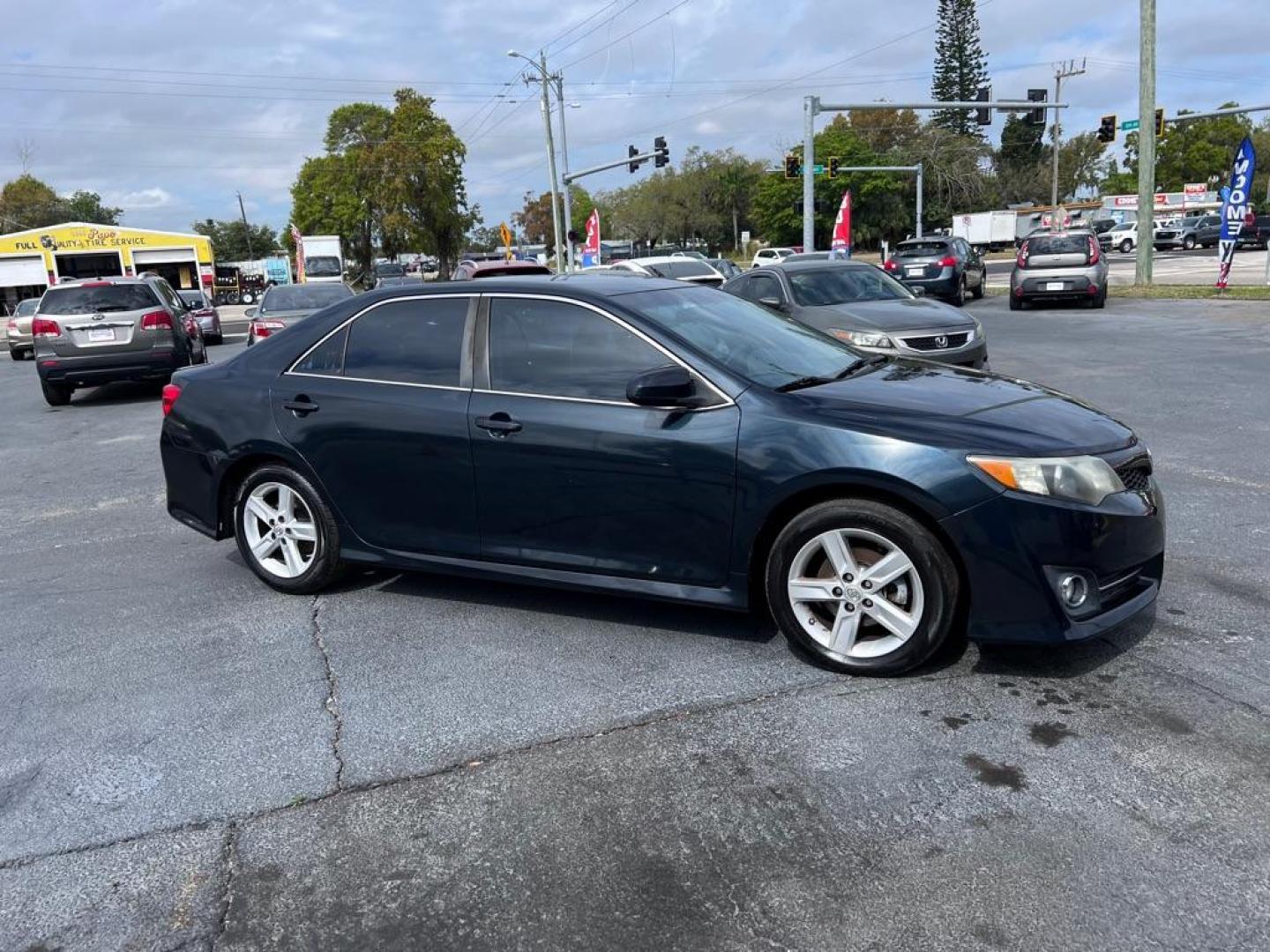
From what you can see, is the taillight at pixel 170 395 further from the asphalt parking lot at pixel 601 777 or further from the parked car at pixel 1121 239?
the parked car at pixel 1121 239

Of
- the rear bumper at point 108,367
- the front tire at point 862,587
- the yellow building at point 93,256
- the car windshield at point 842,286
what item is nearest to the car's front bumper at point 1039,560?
the front tire at point 862,587

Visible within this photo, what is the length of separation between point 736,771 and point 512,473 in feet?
5.79

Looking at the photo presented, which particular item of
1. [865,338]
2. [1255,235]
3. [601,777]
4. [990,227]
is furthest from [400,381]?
[990,227]

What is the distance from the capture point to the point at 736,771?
339 cm

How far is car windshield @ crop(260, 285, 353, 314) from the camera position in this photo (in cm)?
1398

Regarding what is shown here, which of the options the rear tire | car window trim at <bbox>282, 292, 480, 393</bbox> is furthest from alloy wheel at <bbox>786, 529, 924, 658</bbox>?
the rear tire

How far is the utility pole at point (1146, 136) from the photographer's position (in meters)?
23.8

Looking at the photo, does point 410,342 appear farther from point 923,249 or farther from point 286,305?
point 923,249

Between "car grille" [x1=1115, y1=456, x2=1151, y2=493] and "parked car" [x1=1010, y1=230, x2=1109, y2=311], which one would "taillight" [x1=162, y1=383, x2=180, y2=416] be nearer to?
"car grille" [x1=1115, y1=456, x2=1151, y2=493]

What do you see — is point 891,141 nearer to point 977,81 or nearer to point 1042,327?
point 977,81

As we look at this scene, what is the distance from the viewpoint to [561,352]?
4586 mm

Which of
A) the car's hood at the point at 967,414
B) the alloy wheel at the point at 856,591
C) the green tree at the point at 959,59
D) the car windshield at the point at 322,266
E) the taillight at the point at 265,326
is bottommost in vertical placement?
the alloy wheel at the point at 856,591

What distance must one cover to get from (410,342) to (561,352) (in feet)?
2.82

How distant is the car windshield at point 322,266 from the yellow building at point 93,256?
593 inches
